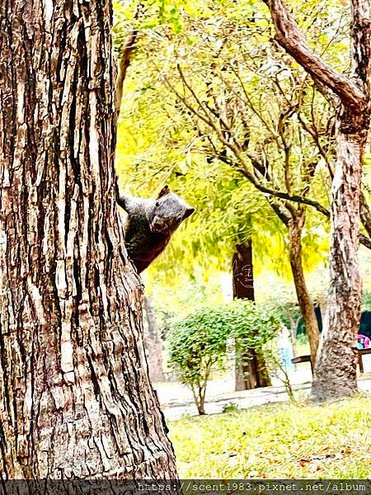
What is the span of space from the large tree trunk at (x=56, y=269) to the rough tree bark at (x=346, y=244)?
17.8 ft

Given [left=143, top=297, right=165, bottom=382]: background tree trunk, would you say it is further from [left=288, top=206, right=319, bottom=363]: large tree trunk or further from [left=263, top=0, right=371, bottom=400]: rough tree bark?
[left=263, top=0, right=371, bottom=400]: rough tree bark

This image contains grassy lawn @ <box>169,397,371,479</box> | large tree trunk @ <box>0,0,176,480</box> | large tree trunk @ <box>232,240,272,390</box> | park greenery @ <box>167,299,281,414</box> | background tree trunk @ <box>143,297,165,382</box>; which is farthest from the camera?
background tree trunk @ <box>143,297,165,382</box>

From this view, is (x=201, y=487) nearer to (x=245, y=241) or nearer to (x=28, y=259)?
(x=28, y=259)

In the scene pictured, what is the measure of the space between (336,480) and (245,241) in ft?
26.8

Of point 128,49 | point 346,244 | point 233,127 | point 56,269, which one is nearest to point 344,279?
point 346,244

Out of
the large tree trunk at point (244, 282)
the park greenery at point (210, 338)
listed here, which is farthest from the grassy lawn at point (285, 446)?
the large tree trunk at point (244, 282)

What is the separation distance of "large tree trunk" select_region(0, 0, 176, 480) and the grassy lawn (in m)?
2.24

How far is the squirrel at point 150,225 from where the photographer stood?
2.65 meters

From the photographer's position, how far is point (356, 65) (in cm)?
726

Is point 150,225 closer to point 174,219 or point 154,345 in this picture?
point 174,219

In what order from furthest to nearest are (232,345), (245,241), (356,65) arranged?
1. (245,241)
2. (232,345)
3. (356,65)

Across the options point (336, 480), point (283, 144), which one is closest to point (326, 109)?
point (283, 144)

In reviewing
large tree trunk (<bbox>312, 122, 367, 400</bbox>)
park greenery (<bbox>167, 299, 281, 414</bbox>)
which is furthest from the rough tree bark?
park greenery (<bbox>167, 299, 281, 414</bbox>)

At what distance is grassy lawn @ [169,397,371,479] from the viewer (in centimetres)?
417
